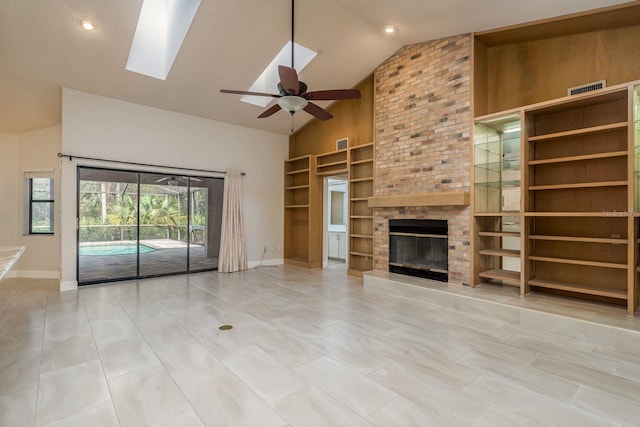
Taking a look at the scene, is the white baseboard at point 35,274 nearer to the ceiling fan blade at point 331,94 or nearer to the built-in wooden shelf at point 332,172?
the built-in wooden shelf at point 332,172

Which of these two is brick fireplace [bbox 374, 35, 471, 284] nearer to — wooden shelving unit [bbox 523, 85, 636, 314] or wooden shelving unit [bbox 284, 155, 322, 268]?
wooden shelving unit [bbox 523, 85, 636, 314]

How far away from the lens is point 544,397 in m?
2.21

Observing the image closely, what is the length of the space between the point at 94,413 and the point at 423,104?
5.45 m

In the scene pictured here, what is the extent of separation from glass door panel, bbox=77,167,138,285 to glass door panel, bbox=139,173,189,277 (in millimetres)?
165

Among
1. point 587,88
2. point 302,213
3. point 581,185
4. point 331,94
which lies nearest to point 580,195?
point 581,185

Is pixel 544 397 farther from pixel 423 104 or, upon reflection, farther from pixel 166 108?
pixel 166 108

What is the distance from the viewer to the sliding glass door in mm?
5613

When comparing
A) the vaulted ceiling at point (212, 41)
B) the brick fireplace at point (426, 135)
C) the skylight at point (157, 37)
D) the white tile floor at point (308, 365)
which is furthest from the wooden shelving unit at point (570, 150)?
the skylight at point (157, 37)

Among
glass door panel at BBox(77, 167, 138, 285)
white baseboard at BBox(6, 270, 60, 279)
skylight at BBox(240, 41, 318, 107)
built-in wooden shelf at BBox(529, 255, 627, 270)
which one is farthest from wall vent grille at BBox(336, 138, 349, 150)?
white baseboard at BBox(6, 270, 60, 279)

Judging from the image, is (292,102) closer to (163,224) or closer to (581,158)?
(581,158)

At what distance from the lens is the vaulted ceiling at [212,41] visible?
12.6ft

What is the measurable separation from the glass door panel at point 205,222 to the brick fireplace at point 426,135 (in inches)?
145

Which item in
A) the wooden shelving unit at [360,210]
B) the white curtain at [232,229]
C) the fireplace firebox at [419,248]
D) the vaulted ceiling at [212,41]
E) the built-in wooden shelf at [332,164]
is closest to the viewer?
the vaulted ceiling at [212,41]

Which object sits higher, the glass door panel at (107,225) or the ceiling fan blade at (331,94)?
the ceiling fan blade at (331,94)
